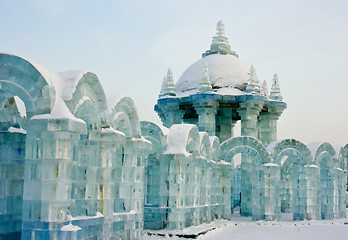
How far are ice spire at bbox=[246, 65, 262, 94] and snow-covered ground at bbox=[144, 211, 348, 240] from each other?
7328 mm

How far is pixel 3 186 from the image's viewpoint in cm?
1027

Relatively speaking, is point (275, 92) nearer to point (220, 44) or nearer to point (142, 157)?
point (220, 44)

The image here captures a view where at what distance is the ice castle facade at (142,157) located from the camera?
8742mm

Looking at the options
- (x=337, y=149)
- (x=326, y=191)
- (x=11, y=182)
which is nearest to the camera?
(x=11, y=182)

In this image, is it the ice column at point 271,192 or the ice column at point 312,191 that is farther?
the ice column at point 312,191

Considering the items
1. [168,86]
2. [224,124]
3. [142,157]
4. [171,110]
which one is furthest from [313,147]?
[142,157]

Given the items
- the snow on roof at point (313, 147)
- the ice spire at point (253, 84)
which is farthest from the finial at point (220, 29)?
the snow on roof at point (313, 147)

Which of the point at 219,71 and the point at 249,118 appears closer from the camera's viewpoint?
the point at 249,118

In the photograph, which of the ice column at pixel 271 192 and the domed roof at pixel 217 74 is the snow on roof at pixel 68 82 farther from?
the domed roof at pixel 217 74

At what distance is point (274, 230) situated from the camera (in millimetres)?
19734

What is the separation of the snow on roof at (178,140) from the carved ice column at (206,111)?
23.7 feet

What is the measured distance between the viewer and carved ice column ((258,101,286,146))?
2850 centimetres

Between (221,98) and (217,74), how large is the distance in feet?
6.71

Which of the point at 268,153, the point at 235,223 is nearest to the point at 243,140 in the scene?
the point at 268,153
